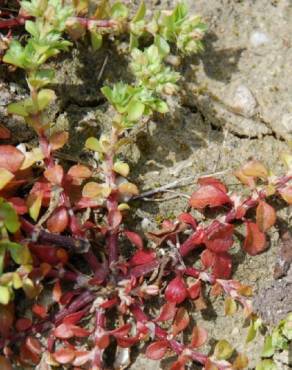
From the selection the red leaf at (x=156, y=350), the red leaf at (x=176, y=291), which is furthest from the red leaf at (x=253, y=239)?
the red leaf at (x=156, y=350)

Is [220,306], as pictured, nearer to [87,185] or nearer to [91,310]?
[91,310]

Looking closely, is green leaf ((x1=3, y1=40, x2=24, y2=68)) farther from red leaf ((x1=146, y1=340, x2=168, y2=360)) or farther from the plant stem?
red leaf ((x1=146, y1=340, x2=168, y2=360))

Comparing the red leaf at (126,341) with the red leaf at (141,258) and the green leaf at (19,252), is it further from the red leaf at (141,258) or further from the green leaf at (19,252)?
the green leaf at (19,252)

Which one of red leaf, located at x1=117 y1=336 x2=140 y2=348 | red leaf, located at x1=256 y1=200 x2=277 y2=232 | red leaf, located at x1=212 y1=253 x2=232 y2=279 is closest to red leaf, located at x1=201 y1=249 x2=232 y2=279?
red leaf, located at x1=212 y1=253 x2=232 y2=279

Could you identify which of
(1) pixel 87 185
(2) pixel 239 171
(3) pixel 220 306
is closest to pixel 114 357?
(3) pixel 220 306

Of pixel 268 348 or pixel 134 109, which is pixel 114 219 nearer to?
pixel 134 109

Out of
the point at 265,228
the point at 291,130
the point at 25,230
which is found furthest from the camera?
the point at 291,130
